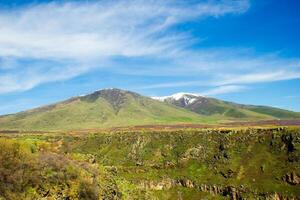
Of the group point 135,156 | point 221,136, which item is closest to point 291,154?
point 221,136

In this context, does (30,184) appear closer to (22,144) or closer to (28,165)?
(28,165)

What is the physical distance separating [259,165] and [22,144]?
11704cm

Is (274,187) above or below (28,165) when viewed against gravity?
below

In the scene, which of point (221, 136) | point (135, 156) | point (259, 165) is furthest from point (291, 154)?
point (135, 156)

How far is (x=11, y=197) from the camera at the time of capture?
1847 inches

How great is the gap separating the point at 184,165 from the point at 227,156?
17.7 meters

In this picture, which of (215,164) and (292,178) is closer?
(292,178)

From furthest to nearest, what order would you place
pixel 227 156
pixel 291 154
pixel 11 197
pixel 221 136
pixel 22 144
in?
pixel 221 136 < pixel 227 156 < pixel 291 154 < pixel 22 144 < pixel 11 197

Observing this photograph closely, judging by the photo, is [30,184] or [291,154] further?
[291,154]

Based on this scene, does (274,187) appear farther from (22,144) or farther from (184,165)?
(22,144)

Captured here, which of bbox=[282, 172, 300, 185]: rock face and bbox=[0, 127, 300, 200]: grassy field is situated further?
bbox=[0, 127, 300, 200]: grassy field

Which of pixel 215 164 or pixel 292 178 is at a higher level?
pixel 215 164

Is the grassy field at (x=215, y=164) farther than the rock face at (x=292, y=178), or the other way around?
the grassy field at (x=215, y=164)

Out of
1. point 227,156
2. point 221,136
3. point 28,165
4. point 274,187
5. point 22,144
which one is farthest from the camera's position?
point 221,136
